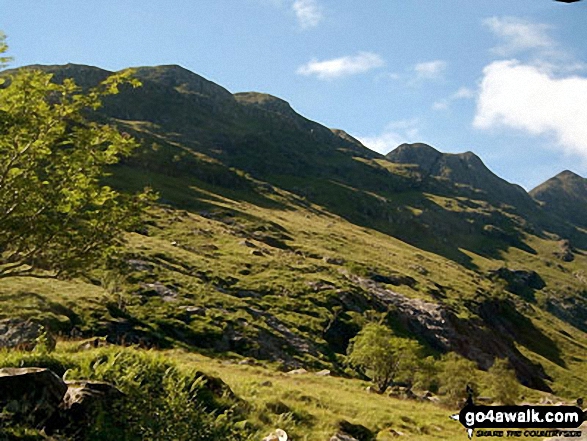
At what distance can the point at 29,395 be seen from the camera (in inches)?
391

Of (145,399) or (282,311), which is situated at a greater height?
(145,399)

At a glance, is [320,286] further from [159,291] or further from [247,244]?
[159,291]

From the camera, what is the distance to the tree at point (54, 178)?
13.7 metres

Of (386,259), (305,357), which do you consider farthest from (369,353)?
(386,259)

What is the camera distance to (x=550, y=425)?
53.7ft

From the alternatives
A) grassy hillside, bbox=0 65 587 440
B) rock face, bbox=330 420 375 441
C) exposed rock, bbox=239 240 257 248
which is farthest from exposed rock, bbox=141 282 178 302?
exposed rock, bbox=239 240 257 248

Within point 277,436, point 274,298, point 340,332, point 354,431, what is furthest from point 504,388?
point 277,436

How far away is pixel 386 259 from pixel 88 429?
135 m

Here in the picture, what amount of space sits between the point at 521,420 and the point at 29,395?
16754mm

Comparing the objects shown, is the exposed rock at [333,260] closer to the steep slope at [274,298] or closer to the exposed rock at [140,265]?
the steep slope at [274,298]

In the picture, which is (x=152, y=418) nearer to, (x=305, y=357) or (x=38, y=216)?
(x=38, y=216)

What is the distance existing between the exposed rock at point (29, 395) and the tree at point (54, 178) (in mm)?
5513

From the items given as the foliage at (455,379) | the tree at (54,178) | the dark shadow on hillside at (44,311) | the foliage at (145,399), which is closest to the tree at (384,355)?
the foliage at (455,379)

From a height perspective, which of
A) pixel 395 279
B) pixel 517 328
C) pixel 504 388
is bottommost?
pixel 517 328
